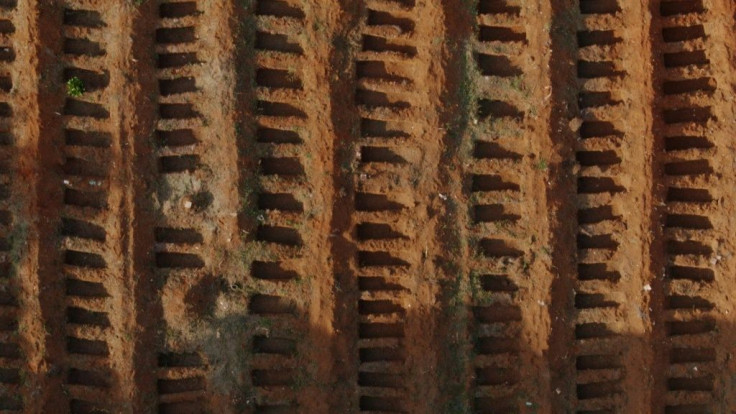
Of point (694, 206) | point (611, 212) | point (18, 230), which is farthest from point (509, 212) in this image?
point (18, 230)

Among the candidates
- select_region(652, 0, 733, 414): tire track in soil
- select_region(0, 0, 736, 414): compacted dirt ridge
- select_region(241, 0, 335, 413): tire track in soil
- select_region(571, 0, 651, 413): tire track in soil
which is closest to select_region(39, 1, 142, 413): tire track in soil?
select_region(0, 0, 736, 414): compacted dirt ridge

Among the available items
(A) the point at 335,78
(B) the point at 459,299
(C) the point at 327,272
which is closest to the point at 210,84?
(A) the point at 335,78

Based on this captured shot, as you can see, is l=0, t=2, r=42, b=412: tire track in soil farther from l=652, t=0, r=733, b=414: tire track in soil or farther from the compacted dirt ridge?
l=652, t=0, r=733, b=414: tire track in soil

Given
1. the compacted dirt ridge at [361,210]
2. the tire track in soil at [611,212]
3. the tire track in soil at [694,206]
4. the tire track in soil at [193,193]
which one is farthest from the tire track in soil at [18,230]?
the tire track in soil at [694,206]

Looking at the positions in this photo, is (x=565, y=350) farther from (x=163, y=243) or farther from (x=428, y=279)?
(x=163, y=243)

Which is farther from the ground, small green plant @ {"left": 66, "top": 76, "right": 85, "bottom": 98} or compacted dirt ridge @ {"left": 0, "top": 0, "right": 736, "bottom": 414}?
small green plant @ {"left": 66, "top": 76, "right": 85, "bottom": 98}

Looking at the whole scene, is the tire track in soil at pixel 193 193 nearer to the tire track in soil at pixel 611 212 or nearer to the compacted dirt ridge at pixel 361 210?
the compacted dirt ridge at pixel 361 210
